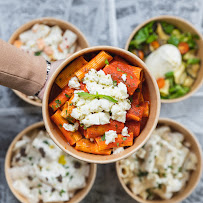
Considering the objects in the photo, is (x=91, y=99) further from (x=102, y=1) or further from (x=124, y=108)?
(x=102, y=1)

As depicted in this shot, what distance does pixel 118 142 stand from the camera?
3.95ft

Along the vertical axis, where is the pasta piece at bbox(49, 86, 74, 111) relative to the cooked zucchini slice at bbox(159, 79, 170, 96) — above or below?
above

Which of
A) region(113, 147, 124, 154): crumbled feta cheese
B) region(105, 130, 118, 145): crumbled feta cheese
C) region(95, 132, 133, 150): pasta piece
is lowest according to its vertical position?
region(113, 147, 124, 154): crumbled feta cheese

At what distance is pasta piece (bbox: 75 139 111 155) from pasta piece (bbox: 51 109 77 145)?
31mm

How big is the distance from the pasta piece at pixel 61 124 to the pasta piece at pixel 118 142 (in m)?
0.12

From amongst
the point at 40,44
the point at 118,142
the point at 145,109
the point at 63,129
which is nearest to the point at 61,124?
the point at 63,129

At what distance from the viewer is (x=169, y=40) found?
2.06 metres

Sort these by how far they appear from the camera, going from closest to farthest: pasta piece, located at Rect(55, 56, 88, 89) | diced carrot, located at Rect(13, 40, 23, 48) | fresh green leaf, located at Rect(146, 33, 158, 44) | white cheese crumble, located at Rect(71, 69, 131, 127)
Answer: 1. white cheese crumble, located at Rect(71, 69, 131, 127)
2. pasta piece, located at Rect(55, 56, 88, 89)
3. diced carrot, located at Rect(13, 40, 23, 48)
4. fresh green leaf, located at Rect(146, 33, 158, 44)

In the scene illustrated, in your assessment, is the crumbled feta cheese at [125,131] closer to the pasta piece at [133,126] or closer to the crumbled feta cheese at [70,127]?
the pasta piece at [133,126]

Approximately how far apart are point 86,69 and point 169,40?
1.10 m

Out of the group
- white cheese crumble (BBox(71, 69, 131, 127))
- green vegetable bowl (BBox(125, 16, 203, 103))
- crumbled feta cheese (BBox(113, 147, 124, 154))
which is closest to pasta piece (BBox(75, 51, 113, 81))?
white cheese crumble (BBox(71, 69, 131, 127))

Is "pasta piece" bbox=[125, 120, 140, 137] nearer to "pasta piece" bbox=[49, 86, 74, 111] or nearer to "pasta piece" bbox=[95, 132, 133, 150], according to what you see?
"pasta piece" bbox=[95, 132, 133, 150]

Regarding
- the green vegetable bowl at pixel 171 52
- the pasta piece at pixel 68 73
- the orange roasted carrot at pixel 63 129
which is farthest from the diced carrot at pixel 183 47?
the orange roasted carrot at pixel 63 129

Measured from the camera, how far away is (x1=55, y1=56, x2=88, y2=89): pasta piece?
48.3 inches
